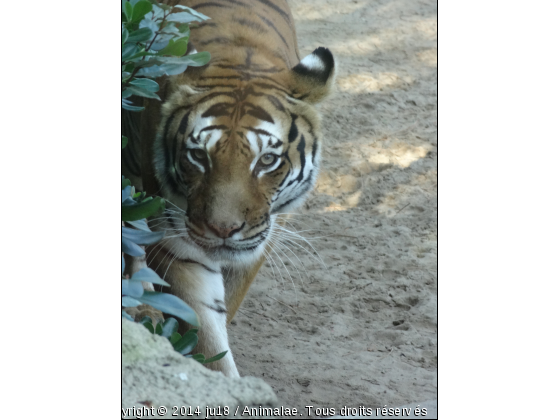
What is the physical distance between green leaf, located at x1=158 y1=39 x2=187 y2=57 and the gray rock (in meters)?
0.86

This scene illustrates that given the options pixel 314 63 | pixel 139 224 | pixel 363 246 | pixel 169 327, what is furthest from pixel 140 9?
pixel 363 246

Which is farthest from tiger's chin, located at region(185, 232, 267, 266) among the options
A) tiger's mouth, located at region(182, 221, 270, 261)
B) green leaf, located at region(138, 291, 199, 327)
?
green leaf, located at region(138, 291, 199, 327)

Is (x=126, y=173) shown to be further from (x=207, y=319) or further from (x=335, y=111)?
(x=335, y=111)

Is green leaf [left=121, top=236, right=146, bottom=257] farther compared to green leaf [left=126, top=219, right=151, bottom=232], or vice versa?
green leaf [left=126, top=219, right=151, bottom=232]

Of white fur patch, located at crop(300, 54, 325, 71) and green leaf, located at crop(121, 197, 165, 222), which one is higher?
white fur patch, located at crop(300, 54, 325, 71)

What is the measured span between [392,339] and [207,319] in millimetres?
1008

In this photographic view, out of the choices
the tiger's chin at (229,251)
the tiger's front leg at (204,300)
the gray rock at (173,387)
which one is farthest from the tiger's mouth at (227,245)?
the gray rock at (173,387)

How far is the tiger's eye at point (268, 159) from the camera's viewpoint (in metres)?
2.29

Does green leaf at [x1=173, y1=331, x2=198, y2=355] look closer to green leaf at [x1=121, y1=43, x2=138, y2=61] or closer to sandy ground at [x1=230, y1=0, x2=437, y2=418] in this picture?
sandy ground at [x1=230, y1=0, x2=437, y2=418]

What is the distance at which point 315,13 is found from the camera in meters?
4.73

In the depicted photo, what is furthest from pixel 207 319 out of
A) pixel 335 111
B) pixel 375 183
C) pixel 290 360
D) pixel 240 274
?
pixel 335 111

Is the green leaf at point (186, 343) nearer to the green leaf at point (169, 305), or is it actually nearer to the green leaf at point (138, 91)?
the green leaf at point (169, 305)

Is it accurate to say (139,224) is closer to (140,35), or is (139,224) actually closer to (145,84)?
(145,84)

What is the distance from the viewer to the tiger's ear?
7.98 ft
